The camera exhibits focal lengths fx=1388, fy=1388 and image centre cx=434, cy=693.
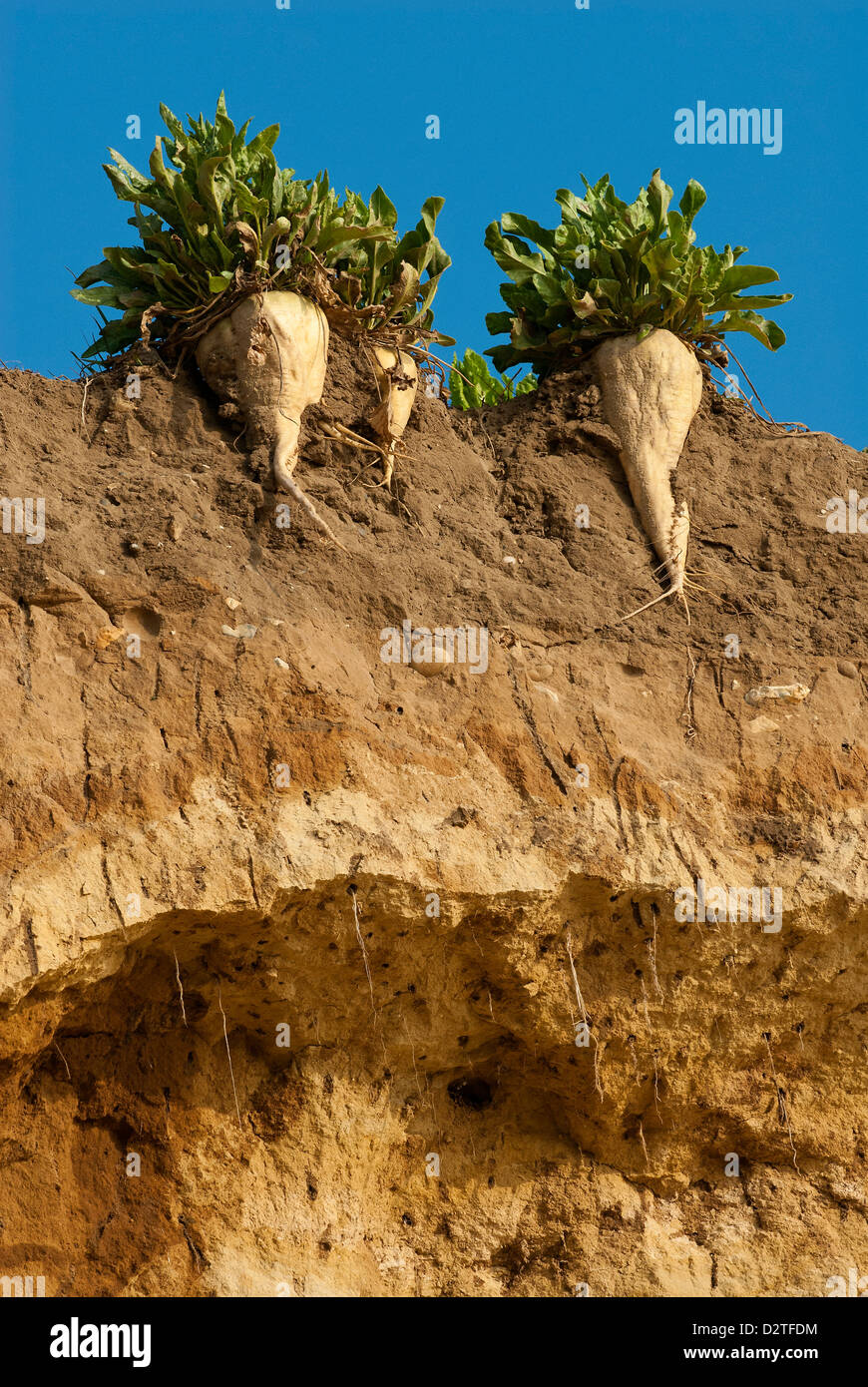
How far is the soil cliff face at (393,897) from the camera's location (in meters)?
5.23

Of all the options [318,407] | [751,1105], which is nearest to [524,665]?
[318,407]

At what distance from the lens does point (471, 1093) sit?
6059mm

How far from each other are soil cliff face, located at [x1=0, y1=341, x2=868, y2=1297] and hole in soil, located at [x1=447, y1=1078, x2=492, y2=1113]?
0.01 m

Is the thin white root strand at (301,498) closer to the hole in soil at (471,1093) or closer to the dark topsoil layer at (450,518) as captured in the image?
the dark topsoil layer at (450,518)

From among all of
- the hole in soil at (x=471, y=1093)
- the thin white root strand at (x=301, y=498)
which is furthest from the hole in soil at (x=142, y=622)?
the hole in soil at (x=471, y=1093)

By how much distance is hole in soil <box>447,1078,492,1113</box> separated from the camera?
6.01 metres

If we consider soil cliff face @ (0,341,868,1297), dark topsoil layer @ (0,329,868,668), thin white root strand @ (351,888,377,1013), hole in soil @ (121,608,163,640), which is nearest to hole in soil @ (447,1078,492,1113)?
soil cliff face @ (0,341,868,1297)

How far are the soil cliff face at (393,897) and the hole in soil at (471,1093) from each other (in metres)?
0.01

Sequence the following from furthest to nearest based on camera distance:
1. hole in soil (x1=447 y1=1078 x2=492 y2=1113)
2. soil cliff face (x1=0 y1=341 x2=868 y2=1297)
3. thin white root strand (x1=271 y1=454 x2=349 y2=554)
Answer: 1. thin white root strand (x1=271 y1=454 x2=349 y2=554)
2. hole in soil (x1=447 y1=1078 x2=492 y2=1113)
3. soil cliff face (x1=0 y1=341 x2=868 y2=1297)

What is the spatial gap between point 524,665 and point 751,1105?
2.15m

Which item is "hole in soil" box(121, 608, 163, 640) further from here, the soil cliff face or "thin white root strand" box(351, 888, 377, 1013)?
"thin white root strand" box(351, 888, 377, 1013)

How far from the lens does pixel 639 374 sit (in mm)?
6883

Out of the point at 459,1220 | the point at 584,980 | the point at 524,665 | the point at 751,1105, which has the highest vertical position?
the point at 524,665

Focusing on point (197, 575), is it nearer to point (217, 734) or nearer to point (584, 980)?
point (217, 734)
